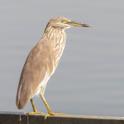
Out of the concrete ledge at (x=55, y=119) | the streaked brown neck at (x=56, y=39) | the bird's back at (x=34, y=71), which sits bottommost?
the concrete ledge at (x=55, y=119)

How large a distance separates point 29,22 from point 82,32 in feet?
14.7

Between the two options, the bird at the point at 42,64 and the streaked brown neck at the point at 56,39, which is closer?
the bird at the point at 42,64

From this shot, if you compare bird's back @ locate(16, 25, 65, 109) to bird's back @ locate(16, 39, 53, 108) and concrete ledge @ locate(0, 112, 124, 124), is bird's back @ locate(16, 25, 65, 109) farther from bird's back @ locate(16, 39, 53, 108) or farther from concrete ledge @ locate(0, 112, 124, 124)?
concrete ledge @ locate(0, 112, 124, 124)

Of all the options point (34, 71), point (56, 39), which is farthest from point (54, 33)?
point (34, 71)

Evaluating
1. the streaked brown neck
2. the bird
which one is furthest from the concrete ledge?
the streaked brown neck

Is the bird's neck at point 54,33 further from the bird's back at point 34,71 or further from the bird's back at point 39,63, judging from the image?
the bird's back at point 34,71

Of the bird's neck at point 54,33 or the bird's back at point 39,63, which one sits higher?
the bird's neck at point 54,33

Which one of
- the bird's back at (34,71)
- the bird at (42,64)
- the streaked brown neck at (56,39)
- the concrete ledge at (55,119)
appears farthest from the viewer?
the streaked brown neck at (56,39)

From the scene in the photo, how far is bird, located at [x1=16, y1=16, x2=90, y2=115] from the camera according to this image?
863cm

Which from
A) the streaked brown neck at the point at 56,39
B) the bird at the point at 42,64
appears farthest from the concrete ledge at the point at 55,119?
the streaked brown neck at the point at 56,39

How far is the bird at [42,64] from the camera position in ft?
28.3

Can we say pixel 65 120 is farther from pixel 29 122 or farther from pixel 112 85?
pixel 112 85

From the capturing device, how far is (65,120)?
6801 millimetres

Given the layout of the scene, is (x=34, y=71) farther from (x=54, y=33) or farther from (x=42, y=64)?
(x=54, y=33)
